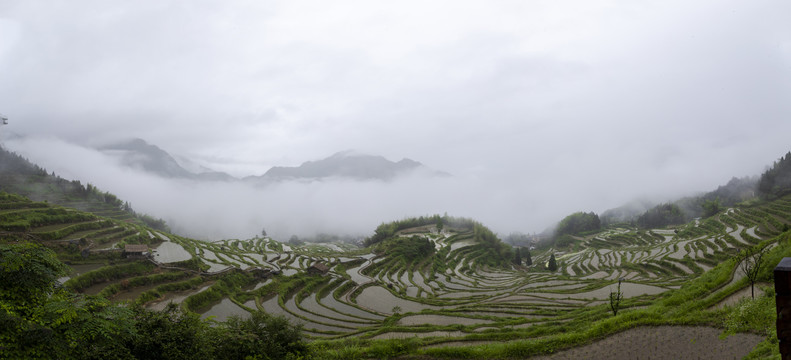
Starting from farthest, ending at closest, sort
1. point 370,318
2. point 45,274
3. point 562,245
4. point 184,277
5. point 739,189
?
point 739,189 → point 562,245 → point 184,277 → point 370,318 → point 45,274

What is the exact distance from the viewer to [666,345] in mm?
13641

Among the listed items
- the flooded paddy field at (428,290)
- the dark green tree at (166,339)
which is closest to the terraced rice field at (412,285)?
the flooded paddy field at (428,290)

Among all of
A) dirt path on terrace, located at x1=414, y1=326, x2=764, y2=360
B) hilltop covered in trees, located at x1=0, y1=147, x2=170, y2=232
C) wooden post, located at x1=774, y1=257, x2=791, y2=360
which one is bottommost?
dirt path on terrace, located at x1=414, y1=326, x2=764, y2=360

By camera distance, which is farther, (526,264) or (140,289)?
(526,264)

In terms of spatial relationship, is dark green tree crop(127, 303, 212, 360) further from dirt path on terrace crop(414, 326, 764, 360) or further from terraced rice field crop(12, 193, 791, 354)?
terraced rice field crop(12, 193, 791, 354)

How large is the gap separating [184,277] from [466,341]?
3388 cm

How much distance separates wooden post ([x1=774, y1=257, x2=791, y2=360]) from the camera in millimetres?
3969

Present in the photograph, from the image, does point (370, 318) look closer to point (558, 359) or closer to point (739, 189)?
point (558, 359)

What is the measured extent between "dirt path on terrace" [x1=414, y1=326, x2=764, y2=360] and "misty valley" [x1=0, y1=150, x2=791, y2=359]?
83 millimetres

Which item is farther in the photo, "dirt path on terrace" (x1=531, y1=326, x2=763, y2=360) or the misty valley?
the misty valley

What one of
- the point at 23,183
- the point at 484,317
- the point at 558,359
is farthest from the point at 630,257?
the point at 23,183

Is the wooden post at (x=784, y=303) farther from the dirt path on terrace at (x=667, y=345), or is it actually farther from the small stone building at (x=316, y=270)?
the small stone building at (x=316, y=270)

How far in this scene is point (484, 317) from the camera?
28.2 meters

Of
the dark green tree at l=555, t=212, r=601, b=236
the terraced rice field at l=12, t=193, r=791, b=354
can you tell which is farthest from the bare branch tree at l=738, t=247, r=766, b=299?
the dark green tree at l=555, t=212, r=601, b=236
